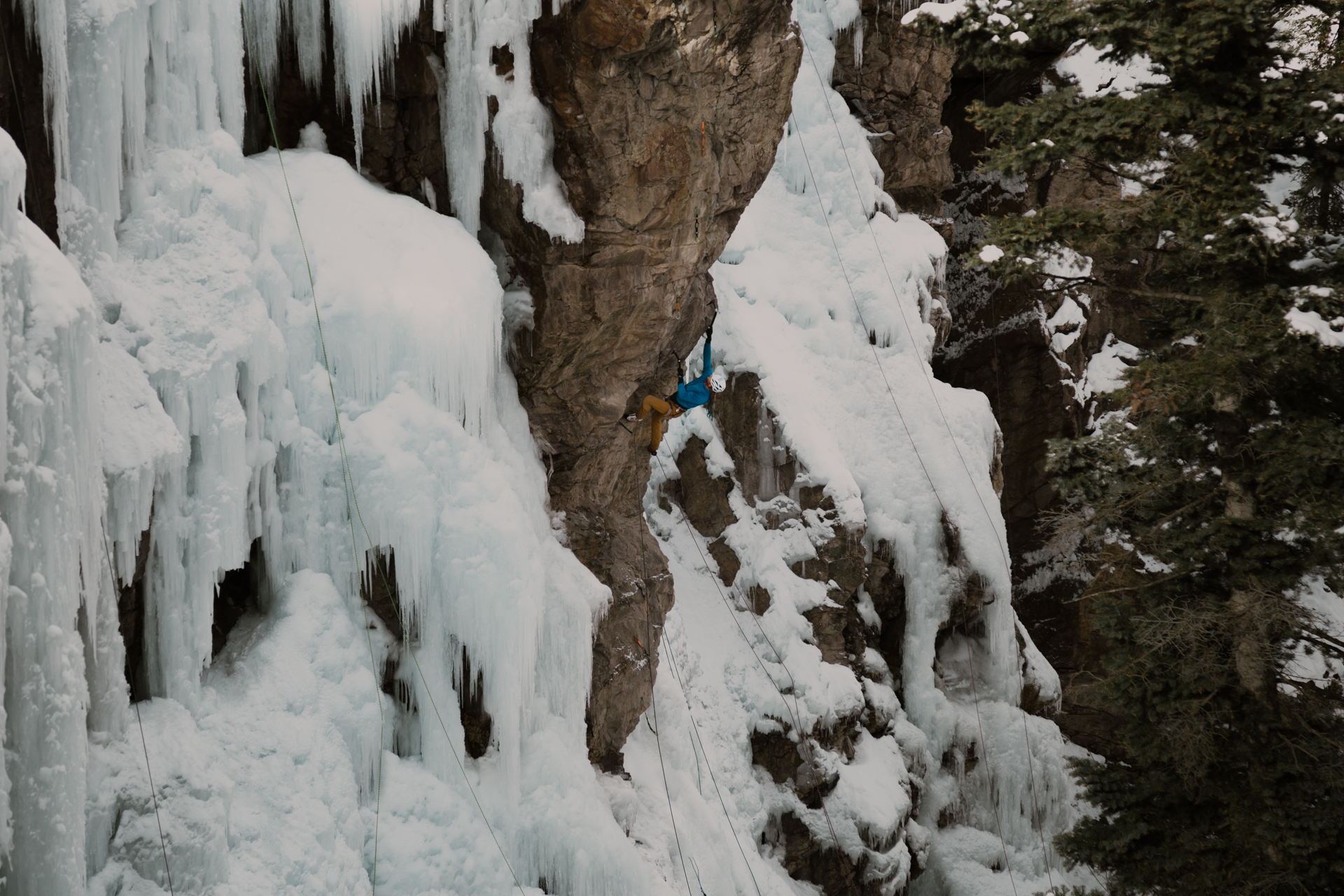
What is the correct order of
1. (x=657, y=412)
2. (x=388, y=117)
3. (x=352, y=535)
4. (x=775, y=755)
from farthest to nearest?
1. (x=775, y=755)
2. (x=657, y=412)
3. (x=388, y=117)
4. (x=352, y=535)

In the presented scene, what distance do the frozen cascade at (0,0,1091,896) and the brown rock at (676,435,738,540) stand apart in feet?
8.88

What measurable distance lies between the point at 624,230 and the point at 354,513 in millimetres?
2443

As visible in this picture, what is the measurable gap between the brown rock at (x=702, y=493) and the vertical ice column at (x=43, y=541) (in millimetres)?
7452

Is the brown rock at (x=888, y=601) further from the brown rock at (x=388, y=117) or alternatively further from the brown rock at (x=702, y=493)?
the brown rock at (x=388, y=117)

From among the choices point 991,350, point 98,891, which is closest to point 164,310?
point 98,891

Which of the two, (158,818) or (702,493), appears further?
(702,493)

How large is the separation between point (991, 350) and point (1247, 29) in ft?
29.8

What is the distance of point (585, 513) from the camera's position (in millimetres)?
7539

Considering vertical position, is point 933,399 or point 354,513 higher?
point 354,513

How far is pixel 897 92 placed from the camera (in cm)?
1301

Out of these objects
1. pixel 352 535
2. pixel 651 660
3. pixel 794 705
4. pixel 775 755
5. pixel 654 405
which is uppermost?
pixel 352 535

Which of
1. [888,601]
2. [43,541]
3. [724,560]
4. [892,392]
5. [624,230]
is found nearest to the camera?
[43,541]

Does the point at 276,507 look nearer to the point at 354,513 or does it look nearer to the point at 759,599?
the point at 354,513

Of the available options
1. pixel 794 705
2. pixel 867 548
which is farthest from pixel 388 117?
pixel 867 548
